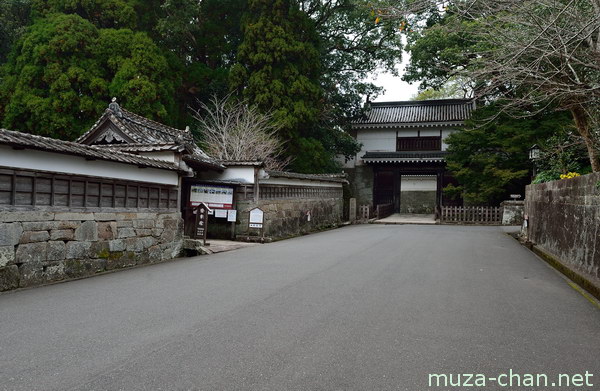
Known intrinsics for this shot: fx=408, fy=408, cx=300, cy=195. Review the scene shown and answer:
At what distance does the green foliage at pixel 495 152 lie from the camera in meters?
21.5

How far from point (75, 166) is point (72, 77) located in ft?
44.7

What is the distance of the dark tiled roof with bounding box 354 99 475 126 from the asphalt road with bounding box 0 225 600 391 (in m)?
23.2

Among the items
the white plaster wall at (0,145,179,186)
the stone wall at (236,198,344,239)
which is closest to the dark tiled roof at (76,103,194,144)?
the white plaster wall at (0,145,179,186)

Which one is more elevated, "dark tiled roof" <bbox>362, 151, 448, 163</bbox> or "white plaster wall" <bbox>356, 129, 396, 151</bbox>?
"white plaster wall" <bbox>356, 129, 396, 151</bbox>

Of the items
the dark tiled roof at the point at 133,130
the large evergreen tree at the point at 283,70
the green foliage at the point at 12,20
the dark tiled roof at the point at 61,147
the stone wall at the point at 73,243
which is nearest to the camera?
the dark tiled roof at the point at 61,147

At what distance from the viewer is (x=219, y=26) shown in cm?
2483

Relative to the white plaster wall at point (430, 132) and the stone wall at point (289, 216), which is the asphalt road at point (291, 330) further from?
the white plaster wall at point (430, 132)

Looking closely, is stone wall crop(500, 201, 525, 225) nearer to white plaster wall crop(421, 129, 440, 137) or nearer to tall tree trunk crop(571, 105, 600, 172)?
white plaster wall crop(421, 129, 440, 137)

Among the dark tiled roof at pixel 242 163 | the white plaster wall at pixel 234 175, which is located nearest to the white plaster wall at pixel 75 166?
the dark tiled roof at pixel 242 163

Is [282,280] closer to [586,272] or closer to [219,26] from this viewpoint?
[586,272]

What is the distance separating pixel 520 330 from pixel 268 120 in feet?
61.4

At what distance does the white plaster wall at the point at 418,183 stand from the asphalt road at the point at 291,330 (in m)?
27.5

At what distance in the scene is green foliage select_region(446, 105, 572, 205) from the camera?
21.5 metres

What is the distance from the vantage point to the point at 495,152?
23766 millimetres
